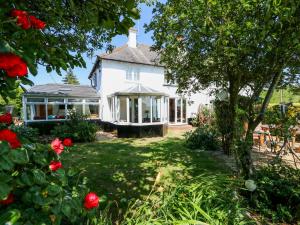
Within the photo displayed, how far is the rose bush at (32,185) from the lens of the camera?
1.34m

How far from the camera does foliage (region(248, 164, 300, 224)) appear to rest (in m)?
3.87

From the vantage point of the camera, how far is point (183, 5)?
5191mm

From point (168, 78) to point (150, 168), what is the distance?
403cm

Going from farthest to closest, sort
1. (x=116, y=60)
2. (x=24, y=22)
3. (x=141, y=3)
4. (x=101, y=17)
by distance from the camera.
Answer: (x=116, y=60)
(x=141, y=3)
(x=101, y=17)
(x=24, y=22)

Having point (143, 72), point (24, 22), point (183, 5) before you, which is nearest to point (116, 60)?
point (143, 72)

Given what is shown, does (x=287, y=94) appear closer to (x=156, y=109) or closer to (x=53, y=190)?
(x=156, y=109)

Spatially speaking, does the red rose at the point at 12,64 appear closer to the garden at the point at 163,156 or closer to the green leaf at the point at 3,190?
the garden at the point at 163,156

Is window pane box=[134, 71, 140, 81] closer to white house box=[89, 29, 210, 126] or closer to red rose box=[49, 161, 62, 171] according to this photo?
white house box=[89, 29, 210, 126]

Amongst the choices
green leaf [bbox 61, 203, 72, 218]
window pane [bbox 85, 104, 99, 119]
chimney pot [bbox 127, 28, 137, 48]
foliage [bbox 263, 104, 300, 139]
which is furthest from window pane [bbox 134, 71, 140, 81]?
green leaf [bbox 61, 203, 72, 218]

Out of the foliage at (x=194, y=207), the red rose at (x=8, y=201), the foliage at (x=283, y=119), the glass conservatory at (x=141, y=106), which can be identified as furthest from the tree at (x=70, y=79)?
the red rose at (x=8, y=201)

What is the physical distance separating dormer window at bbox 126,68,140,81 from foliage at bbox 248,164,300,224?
17.8 m

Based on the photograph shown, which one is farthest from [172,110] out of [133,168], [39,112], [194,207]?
[194,207]

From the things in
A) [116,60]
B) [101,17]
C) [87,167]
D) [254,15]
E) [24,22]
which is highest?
[116,60]

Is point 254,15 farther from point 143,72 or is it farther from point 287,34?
→ point 143,72
